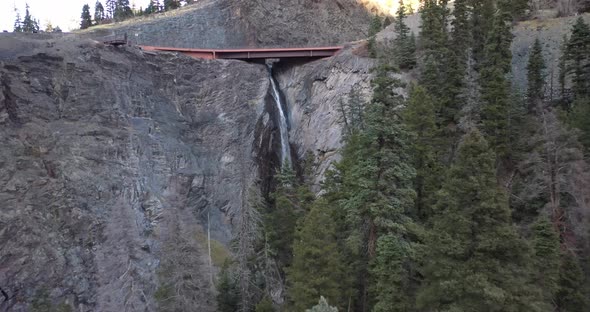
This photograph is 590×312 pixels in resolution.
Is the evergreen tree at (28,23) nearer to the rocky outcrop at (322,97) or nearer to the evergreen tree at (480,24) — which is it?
the rocky outcrop at (322,97)

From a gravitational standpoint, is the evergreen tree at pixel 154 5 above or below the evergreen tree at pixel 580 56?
above

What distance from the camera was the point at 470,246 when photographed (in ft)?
49.2

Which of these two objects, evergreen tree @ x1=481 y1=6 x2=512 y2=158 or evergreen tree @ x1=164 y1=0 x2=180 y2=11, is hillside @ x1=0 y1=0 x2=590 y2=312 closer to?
evergreen tree @ x1=481 y1=6 x2=512 y2=158

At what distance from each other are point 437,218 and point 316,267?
20.3ft

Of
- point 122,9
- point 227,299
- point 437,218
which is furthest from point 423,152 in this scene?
point 122,9

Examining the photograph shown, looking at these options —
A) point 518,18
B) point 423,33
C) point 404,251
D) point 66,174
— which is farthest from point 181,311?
point 518,18

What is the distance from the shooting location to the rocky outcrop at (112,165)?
32781 mm

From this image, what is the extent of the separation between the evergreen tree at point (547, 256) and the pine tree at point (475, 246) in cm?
400

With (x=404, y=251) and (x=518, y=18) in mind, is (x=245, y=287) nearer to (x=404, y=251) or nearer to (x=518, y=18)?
(x=404, y=251)

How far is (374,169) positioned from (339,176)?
31.0ft

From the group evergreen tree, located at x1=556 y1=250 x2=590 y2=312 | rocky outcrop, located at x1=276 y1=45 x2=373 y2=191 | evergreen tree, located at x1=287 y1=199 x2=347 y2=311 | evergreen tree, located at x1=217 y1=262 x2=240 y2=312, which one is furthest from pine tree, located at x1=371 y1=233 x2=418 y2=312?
rocky outcrop, located at x1=276 y1=45 x2=373 y2=191

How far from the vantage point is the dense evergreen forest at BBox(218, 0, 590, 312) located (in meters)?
15.0

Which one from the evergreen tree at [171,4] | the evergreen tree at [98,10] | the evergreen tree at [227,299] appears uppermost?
the evergreen tree at [98,10]

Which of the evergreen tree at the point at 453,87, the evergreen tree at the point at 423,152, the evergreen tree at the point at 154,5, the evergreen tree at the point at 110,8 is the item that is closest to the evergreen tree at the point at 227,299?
the evergreen tree at the point at 423,152
